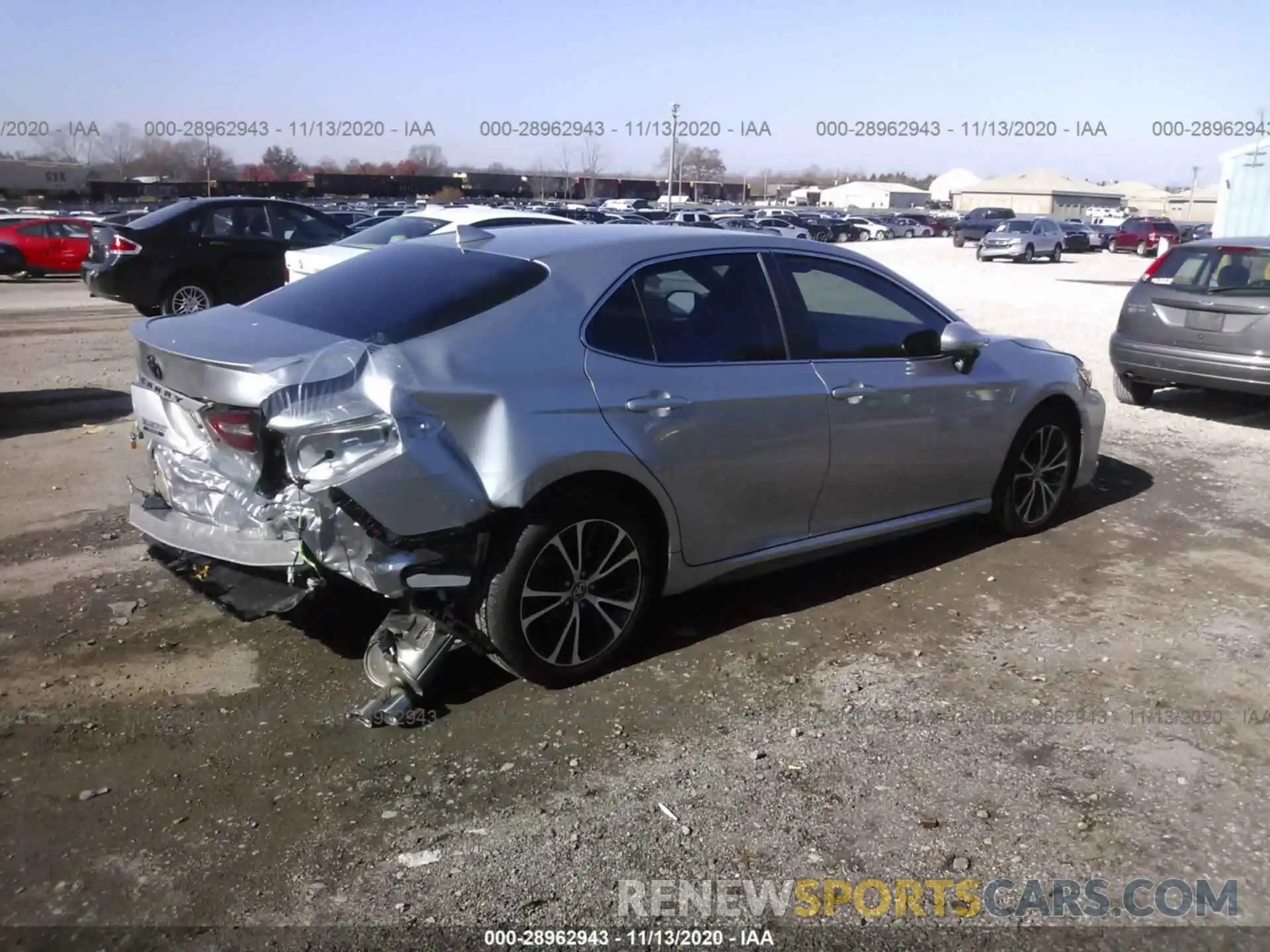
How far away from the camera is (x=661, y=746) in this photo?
3721mm

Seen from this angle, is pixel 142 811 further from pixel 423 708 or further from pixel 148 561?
pixel 148 561

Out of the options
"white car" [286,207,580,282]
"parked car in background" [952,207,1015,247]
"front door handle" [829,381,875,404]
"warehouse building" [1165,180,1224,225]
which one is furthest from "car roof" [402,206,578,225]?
"warehouse building" [1165,180,1224,225]

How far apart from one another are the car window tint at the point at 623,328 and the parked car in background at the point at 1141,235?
1829 inches

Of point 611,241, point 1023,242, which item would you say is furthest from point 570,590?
point 1023,242

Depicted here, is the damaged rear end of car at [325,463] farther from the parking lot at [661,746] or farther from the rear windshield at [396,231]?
the rear windshield at [396,231]

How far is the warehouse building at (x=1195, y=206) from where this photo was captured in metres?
103

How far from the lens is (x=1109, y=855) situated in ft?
10.4

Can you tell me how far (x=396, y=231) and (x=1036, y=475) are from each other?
349 inches

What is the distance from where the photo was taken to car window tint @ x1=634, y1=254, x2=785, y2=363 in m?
4.35

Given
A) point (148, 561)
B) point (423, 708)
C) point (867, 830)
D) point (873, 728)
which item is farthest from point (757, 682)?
point (148, 561)

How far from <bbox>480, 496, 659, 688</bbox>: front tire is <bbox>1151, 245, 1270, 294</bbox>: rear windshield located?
6892mm

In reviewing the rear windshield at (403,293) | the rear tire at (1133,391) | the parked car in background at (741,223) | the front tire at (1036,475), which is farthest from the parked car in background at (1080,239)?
the rear windshield at (403,293)

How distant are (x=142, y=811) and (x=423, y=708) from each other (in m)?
0.98
